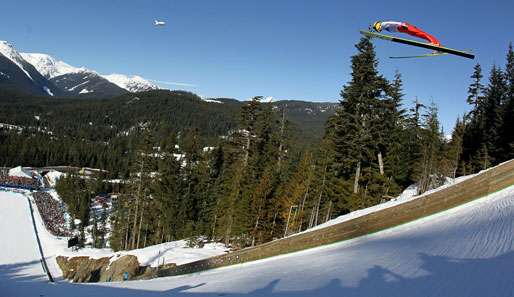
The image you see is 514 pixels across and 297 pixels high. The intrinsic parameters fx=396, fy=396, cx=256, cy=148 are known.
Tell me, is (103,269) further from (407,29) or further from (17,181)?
(17,181)

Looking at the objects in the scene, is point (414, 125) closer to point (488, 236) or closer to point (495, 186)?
point (495, 186)

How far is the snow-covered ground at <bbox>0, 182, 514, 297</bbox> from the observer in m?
6.31

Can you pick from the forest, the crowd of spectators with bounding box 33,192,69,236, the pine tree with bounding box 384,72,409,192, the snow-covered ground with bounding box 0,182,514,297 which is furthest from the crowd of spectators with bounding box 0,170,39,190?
the snow-covered ground with bounding box 0,182,514,297

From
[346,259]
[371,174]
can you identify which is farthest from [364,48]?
[346,259]

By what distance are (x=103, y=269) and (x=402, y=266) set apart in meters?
21.6

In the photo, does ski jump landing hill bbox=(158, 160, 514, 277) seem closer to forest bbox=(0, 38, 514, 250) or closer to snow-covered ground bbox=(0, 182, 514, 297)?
snow-covered ground bbox=(0, 182, 514, 297)

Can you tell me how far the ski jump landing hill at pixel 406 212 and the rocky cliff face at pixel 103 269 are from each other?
8.78m

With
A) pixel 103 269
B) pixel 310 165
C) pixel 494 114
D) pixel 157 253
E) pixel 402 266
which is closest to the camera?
pixel 402 266

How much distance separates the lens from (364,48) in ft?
84.8

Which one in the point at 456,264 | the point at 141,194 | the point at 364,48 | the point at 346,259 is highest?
the point at 364,48

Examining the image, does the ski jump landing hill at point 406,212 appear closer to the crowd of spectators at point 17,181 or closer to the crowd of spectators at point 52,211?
the crowd of spectators at point 52,211

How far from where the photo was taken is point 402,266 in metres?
7.57

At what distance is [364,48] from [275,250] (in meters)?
17.9

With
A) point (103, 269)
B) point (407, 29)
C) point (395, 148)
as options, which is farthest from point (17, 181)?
point (407, 29)
